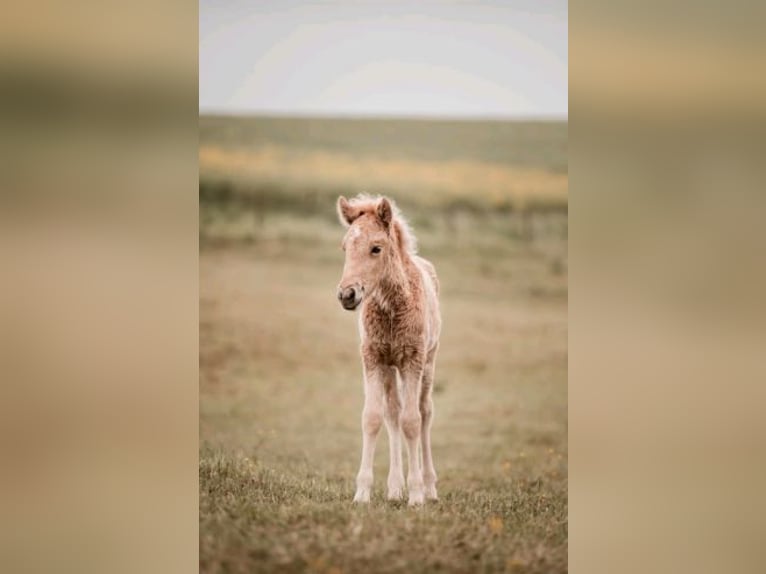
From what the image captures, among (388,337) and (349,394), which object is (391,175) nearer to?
(388,337)

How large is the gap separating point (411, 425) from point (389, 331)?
49 cm

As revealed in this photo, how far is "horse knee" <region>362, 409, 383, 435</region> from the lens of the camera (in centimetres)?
466

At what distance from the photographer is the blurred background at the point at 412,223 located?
4996 millimetres

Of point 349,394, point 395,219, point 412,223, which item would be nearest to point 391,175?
point 412,223

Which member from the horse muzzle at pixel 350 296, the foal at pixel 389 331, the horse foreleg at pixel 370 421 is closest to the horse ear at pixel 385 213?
the foal at pixel 389 331

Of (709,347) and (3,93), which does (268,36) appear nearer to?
(3,93)

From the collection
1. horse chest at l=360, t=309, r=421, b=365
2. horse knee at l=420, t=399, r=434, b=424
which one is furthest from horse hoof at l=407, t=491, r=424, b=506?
horse chest at l=360, t=309, r=421, b=365

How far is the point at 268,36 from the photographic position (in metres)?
5.03

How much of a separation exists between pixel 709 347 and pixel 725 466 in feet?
1.83

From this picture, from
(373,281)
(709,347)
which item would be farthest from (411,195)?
(709,347)

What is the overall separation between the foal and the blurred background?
0.80 feet

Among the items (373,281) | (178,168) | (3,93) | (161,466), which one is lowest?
(161,466)

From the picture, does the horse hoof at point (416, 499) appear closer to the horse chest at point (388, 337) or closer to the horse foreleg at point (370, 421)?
the horse foreleg at point (370, 421)

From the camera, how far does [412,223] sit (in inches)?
207
